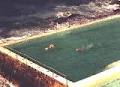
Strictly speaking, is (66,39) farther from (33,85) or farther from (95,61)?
(33,85)

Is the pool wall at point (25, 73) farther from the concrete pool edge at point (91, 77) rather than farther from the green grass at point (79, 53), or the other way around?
the green grass at point (79, 53)

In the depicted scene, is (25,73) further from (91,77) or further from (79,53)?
(79,53)

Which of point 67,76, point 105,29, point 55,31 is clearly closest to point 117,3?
point 105,29

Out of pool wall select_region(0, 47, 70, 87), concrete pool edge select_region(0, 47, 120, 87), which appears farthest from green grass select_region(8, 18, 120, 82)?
pool wall select_region(0, 47, 70, 87)

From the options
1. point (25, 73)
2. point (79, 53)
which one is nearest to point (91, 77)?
point (25, 73)

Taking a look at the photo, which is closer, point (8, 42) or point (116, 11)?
point (8, 42)

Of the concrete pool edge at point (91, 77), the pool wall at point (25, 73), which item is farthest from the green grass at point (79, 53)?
the pool wall at point (25, 73)
